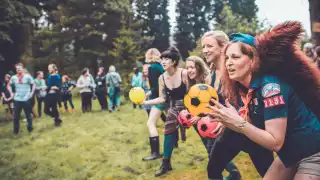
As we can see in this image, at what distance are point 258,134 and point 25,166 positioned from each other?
5.46 metres

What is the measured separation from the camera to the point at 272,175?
7.82 feet

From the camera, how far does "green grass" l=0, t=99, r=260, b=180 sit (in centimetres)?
560

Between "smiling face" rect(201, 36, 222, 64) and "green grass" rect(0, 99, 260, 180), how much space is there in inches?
83.2

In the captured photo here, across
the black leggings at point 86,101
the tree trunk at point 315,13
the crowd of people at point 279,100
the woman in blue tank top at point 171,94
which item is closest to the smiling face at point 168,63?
the woman in blue tank top at point 171,94

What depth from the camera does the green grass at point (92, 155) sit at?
18.4 ft

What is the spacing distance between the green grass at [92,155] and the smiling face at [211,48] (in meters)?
2.11

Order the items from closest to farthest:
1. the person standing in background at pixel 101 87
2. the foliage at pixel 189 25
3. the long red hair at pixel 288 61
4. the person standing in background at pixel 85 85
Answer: the long red hair at pixel 288 61 < the person standing in background at pixel 85 85 < the person standing in background at pixel 101 87 < the foliage at pixel 189 25

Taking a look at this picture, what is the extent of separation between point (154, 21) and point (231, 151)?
37.0 metres

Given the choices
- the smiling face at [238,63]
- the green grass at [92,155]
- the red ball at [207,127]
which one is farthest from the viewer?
the green grass at [92,155]

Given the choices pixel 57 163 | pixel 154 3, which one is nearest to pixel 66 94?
pixel 57 163

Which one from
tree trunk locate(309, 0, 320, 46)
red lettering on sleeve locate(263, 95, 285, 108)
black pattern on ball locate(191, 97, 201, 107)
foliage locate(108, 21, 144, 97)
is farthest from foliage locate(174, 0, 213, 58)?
red lettering on sleeve locate(263, 95, 285, 108)

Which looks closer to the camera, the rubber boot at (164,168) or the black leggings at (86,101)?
the rubber boot at (164,168)

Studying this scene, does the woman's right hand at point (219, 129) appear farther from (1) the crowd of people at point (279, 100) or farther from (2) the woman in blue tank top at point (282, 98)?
(2) the woman in blue tank top at point (282, 98)

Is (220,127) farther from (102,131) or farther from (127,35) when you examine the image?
(127,35)
